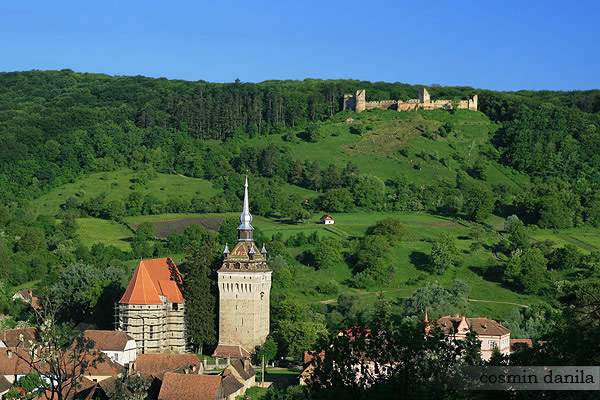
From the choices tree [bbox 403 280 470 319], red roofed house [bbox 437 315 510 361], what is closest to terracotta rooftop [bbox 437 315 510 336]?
red roofed house [bbox 437 315 510 361]

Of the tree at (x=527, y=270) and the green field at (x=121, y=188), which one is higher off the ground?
the green field at (x=121, y=188)

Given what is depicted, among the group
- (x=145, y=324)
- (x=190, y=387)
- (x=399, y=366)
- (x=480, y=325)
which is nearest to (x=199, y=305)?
(x=145, y=324)

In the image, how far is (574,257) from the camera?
93250 mm

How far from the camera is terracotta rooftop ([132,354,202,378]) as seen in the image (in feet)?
192

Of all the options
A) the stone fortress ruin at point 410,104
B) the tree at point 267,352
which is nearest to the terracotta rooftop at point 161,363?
the tree at point 267,352

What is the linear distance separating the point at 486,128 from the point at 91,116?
69.4m

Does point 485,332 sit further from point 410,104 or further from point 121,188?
point 410,104

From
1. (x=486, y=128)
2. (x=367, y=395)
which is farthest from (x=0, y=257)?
(x=486, y=128)

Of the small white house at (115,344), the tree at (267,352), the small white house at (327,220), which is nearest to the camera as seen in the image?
the small white house at (115,344)

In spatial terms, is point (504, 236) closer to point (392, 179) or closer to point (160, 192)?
point (392, 179)

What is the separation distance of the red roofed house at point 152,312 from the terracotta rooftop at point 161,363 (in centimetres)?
843

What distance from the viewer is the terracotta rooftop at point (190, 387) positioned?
53.1 meters

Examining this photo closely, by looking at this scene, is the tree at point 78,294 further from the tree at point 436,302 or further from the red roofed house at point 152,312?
the tree at point 436,302

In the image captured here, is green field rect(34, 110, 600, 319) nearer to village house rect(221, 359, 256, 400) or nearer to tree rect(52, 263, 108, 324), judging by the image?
tree rect(52, 263, 108, 324)
